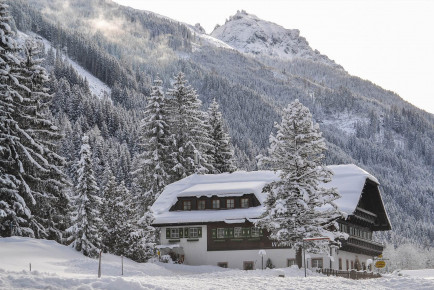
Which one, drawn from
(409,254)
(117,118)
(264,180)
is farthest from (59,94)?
(264,180)

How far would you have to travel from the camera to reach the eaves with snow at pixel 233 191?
5334 cm

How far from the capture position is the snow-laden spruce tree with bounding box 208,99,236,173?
6788 cm

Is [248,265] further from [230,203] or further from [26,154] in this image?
[26,154]

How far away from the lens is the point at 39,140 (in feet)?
140

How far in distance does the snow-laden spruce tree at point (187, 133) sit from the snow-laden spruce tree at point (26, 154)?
18.3m

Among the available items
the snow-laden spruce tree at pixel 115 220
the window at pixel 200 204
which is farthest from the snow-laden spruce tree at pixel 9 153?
the snow-laden spruce tree at pixel 115 220

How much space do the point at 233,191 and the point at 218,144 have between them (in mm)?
13982

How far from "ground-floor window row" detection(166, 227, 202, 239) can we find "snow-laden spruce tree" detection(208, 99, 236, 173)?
45.1 feet

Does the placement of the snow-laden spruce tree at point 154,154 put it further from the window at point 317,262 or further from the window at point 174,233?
the window at point 317,262

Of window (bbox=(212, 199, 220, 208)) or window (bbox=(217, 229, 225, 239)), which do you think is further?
window (bbox=(212, 199, 220, 208))

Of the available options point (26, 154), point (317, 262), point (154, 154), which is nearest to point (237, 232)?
point (317, 262)

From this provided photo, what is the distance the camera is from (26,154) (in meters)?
39.5

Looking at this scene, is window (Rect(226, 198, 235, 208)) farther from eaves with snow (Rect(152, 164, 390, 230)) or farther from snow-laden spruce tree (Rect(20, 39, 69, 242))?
snow-laden spruce tree (Rect(20, 39, 69, 242))

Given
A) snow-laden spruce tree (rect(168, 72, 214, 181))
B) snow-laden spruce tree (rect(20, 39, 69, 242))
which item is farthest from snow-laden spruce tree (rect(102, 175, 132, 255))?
snow-laden spruce tree (rect(20, 39, 69, 242))
